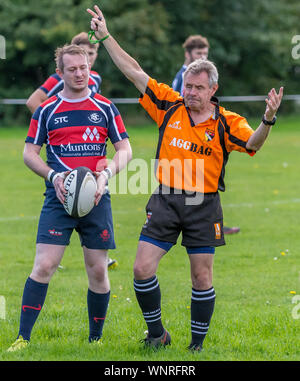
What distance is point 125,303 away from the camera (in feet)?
22.1

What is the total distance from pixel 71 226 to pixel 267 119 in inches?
68.1

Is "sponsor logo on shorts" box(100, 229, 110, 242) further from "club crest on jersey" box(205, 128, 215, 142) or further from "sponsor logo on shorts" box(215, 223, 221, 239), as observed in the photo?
"club crest on jersey" box(205, 128, 215, 142)

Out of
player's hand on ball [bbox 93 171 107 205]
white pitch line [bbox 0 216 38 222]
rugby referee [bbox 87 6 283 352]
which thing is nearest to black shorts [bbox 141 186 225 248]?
rugby referee [bbox 87 6 283 352]

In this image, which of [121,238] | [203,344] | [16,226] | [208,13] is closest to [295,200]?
[121,238]

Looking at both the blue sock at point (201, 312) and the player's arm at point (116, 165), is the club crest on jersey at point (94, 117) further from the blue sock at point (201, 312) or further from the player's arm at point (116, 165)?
the blue sock at point (201, 312)

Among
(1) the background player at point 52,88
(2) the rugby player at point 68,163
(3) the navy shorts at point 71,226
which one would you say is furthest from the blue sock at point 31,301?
(1) the background player at point 52,88

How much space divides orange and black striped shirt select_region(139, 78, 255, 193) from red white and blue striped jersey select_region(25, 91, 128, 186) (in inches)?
20.9

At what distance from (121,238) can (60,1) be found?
25.9m

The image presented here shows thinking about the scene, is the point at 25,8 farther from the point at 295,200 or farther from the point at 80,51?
the point at 80,51

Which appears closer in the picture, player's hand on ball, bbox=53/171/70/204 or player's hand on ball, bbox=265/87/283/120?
player's hand on ball, bbox=265/87/283/120

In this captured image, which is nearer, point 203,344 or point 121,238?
point 203,344

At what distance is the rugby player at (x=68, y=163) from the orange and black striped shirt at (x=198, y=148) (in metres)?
0.40

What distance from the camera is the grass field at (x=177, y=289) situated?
208 inches

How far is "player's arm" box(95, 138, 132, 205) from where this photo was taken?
16.9 ft
